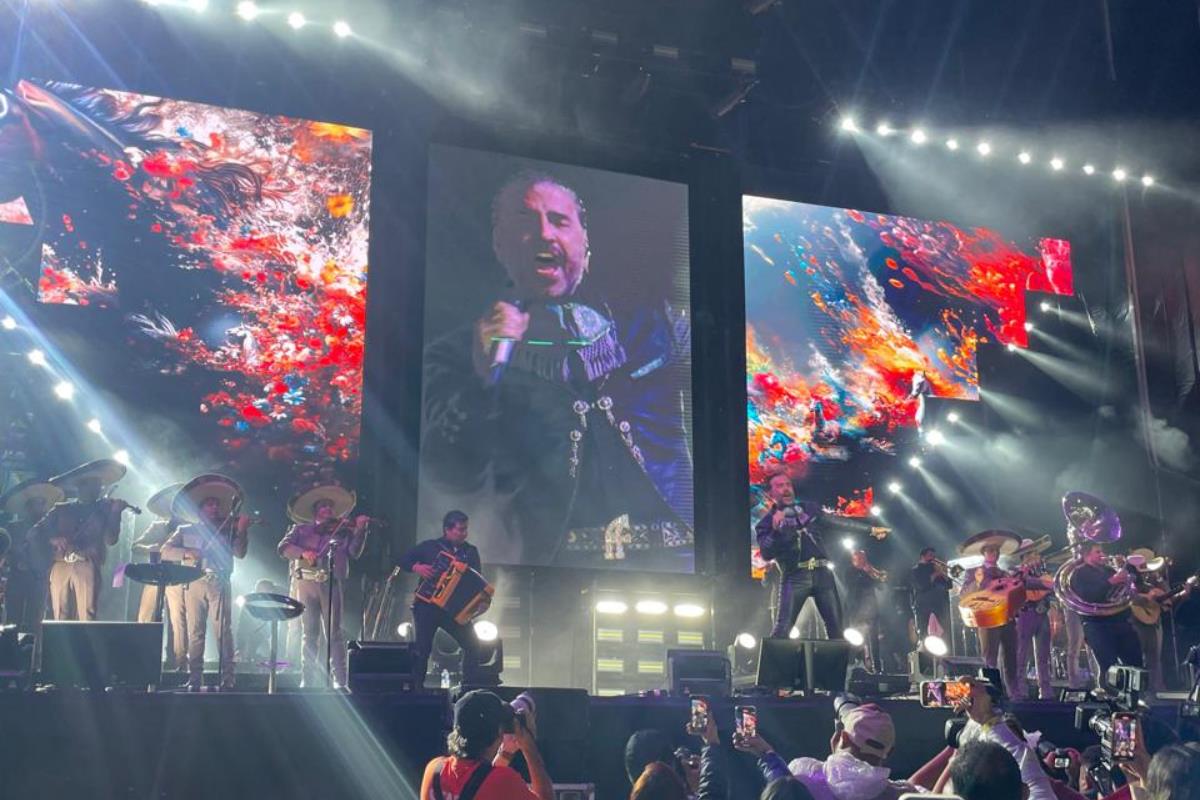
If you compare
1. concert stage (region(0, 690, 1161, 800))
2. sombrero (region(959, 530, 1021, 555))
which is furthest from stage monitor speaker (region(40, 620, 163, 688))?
sombrero (region(959, 530, 1021, 555))

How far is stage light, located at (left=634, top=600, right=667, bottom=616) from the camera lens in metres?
14.2

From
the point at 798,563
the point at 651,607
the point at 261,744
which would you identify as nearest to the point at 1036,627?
the point at 798,563

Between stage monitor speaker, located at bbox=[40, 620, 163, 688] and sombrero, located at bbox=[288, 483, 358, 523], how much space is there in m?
2.47

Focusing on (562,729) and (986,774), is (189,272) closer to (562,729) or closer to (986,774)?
(562,729)

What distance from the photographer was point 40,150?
12.9m

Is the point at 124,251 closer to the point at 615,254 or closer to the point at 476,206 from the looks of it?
the point at 476,206

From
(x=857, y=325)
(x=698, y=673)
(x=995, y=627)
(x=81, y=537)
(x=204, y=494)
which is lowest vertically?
(x=698, y=673)

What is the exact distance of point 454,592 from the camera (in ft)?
33.3

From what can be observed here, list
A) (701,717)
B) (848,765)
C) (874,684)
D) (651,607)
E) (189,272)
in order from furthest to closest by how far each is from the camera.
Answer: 1. (651,607)
2. (189,272)
3. (874,684)
4. (701,717)
5. (848,765)

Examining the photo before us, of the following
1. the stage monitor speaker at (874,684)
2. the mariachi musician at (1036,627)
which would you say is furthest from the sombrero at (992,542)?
the stage monitor speaker at (874,684)

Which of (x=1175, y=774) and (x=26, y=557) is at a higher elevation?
(x=26, y=557)

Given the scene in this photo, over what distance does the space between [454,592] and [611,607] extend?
415 centimetres

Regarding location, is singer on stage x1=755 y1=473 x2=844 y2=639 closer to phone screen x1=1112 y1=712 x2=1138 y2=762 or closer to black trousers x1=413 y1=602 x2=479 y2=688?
black trousers x1=413 y1=602 x2=479 y2=688

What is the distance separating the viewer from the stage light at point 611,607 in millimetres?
13977
